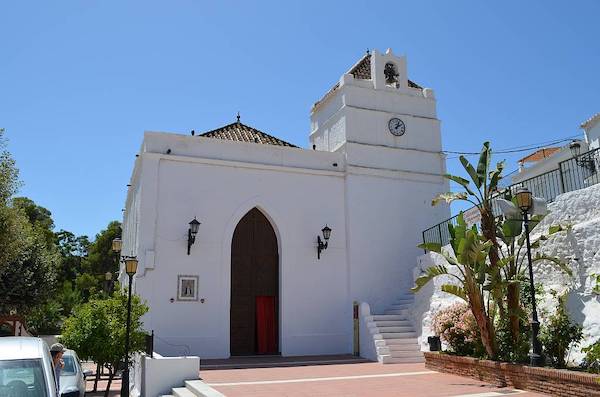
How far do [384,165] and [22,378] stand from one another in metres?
15.5

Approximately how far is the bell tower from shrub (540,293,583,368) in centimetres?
811

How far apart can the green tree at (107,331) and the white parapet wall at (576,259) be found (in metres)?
9.56

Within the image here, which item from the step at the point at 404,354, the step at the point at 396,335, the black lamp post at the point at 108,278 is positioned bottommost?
the step at the point at 404,354

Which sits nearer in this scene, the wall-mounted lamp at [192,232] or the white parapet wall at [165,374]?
the white parapet wall at [165,374]

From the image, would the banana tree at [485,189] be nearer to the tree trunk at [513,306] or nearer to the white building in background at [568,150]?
the tree trunk at [513,306]

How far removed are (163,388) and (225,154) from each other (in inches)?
323

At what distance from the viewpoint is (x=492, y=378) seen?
10672 mm

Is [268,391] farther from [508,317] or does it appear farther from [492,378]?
[508,317]

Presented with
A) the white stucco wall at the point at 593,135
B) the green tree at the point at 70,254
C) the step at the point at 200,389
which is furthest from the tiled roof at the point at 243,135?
the green tree at the point at 70,254

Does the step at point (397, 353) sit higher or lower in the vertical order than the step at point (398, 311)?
lower

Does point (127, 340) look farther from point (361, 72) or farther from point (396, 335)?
point (361, 72)

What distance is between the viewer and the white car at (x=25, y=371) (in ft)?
16.3

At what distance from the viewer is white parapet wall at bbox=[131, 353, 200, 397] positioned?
37.3ft

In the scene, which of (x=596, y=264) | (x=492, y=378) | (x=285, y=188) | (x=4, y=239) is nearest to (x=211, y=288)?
(x=285, y=188)
